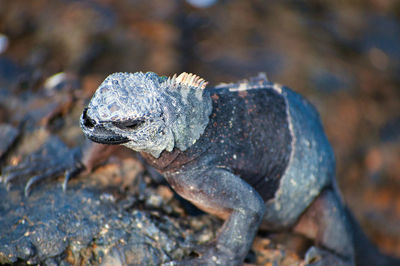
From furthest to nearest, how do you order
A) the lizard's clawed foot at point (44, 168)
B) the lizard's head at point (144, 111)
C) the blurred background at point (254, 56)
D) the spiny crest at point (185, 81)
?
the blurred background at point (254, 56) → the lizard's clawed foot at point (44, 168) → the spiny crest at point (185, 81) → the lizard's head at point (144, 111)

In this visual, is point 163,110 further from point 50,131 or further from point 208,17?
point 208,17

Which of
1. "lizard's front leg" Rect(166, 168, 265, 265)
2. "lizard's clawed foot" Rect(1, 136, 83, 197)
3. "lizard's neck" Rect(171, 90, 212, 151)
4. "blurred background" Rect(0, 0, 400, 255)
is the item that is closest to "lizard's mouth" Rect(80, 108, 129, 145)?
"lizard's neck" Rect(171, 90, 212, 151)

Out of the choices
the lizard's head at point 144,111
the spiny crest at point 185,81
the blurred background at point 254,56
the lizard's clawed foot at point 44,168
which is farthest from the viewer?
the blurred background at point 254,56

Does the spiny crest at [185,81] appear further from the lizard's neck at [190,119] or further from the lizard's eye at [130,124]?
the lizard's eye at [130,124]

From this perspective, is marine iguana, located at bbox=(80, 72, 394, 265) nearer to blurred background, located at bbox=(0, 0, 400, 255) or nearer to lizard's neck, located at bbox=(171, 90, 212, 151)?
lizard's neck, located at bbox=(171, 90, 212, 151)

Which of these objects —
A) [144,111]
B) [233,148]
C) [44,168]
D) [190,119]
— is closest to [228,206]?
[233,148]

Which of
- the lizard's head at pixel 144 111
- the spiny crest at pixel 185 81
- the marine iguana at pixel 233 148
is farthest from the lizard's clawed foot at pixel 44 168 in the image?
the spiny crest at pixel 185 81

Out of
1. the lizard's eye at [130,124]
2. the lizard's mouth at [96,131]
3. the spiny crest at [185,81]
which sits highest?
the spiny crest at [185,81]

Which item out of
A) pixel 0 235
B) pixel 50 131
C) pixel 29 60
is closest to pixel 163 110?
pixel 0 235
